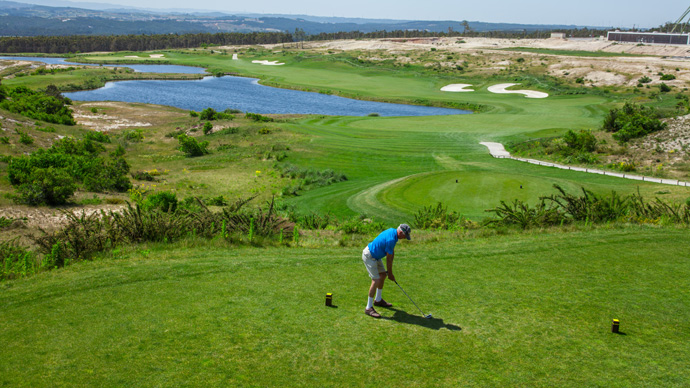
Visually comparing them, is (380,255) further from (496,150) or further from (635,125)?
(635,125)

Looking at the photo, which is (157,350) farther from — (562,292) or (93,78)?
(93,78)

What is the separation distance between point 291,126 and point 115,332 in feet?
162

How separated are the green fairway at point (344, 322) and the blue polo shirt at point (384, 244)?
1272mm

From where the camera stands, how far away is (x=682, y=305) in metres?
10.8

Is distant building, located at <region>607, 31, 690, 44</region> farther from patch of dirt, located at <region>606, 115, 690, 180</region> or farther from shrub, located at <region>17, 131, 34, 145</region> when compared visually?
shrub, located at <region>17, 131, 34, 145</region>

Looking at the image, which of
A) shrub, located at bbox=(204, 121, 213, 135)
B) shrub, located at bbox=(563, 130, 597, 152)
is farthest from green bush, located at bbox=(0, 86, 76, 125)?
shrub, located at bbox=(563, 130, 597, 152)

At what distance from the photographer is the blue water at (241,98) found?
81.5 meters

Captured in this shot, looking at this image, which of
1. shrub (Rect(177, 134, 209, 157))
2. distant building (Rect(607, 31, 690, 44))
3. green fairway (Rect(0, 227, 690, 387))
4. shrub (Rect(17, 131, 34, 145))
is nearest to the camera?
green fairway (Rect(0, 227, 690, 387))

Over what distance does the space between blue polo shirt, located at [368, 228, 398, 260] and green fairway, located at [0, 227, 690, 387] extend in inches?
50.1

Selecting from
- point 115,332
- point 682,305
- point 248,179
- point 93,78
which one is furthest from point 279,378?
point 93,78

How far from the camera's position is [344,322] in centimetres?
967

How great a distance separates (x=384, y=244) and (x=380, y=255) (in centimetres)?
24

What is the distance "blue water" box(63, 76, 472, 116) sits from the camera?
81.5m

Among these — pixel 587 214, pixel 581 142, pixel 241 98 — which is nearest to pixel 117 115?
pixel 241 98
